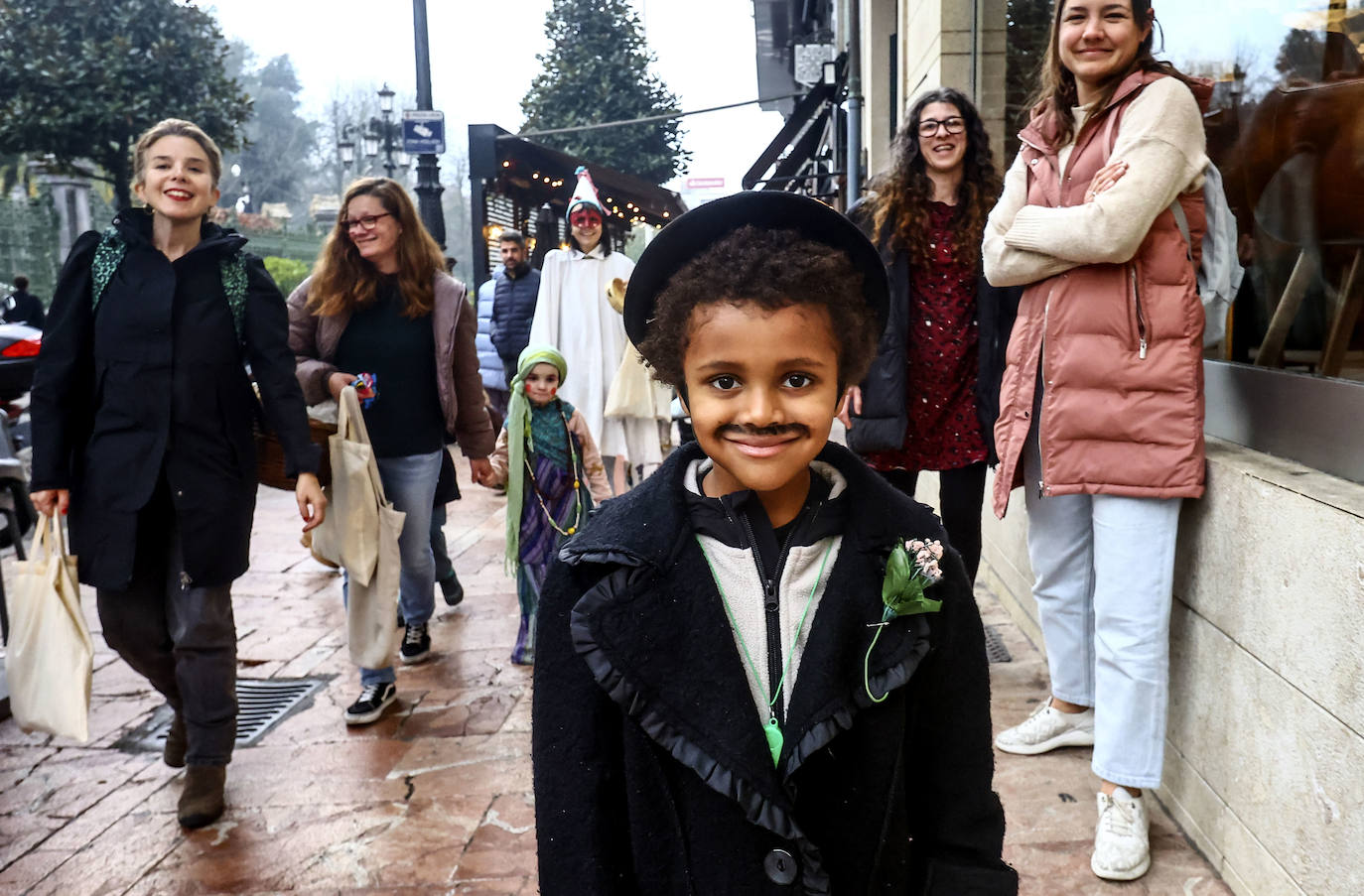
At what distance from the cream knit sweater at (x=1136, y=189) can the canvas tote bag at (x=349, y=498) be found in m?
2.50

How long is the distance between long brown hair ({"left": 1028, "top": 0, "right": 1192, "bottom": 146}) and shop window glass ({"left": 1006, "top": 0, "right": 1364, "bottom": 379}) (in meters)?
0.34

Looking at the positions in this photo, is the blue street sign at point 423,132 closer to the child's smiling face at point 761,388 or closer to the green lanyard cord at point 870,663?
the child's smiling face at point 761,388

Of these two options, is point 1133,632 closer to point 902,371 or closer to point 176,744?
point 902,371

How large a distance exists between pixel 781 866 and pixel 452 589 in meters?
4.52

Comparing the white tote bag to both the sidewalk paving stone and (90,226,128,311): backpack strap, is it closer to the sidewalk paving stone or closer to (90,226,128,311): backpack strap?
the sidewalk paving stone

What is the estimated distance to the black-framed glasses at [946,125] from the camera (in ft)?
12.1

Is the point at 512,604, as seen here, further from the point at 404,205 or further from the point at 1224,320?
the point at 1224,320

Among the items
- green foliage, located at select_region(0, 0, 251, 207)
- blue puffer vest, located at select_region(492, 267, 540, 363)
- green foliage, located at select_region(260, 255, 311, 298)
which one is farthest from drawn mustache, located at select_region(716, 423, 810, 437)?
green foliage, located at select_region(260, 255, 311, 298)

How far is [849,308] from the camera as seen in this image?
1472mm

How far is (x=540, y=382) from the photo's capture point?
15.7ft

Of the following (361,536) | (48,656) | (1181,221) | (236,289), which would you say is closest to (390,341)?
(361,536)

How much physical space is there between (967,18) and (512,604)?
3.97m

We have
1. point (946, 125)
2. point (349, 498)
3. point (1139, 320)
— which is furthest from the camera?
point (349, 498)

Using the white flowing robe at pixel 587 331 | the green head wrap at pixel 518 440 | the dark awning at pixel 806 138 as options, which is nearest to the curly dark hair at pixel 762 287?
the green head wrap at pixel 518 440
